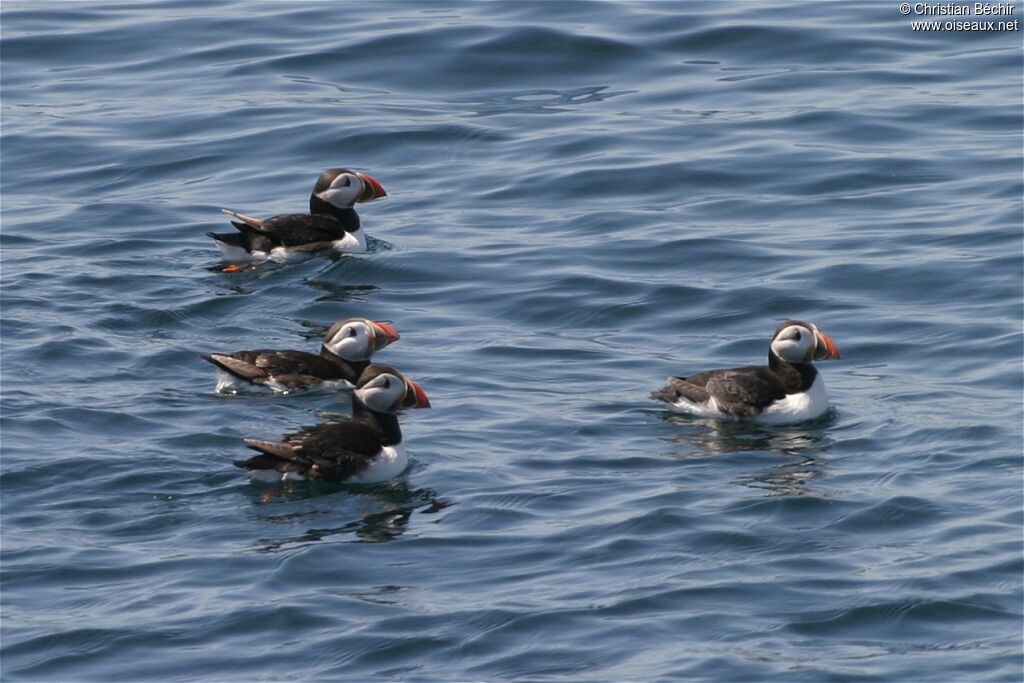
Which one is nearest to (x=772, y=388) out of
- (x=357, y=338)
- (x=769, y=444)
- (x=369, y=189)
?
(x=769, y=444)

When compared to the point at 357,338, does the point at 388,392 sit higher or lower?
higher

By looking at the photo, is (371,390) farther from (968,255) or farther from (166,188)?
(166,188)

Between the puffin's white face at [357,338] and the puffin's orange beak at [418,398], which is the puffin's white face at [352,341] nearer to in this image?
the puffin's white face at [357,338]

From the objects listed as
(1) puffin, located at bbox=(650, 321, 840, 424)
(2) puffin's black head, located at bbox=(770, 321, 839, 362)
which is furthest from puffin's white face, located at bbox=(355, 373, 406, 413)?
(2) puffin's black head, located at bbox=(770, 321, 839, 362)

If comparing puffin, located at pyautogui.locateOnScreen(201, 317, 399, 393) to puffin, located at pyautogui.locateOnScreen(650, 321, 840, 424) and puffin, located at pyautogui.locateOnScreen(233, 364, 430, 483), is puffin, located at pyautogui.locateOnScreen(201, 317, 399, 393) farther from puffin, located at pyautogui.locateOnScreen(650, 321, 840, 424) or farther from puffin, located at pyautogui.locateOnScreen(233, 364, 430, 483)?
puffin, located at pyautogui.locateOnScreen(650, 321, 840, 424)

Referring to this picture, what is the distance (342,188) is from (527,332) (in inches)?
127

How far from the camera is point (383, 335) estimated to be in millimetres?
13727

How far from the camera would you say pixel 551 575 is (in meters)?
9.83

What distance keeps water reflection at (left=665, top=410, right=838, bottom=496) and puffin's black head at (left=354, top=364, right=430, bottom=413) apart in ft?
5.91

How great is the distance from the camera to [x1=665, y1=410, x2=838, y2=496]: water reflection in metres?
11.4

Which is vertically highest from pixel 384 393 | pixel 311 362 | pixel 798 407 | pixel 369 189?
pixel 369 189

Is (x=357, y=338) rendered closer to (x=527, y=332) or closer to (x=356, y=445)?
(x=527, y=332)

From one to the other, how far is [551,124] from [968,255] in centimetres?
663

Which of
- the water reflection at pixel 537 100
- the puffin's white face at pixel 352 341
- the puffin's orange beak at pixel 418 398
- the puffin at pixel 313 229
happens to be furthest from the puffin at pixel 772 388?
the water reflection at pixel 537 100
